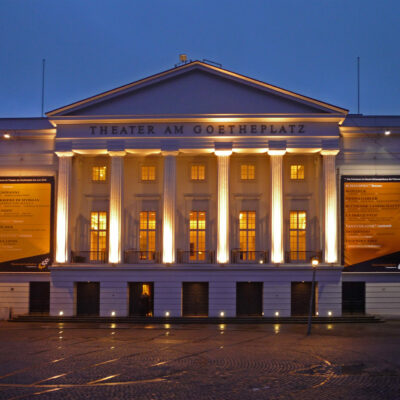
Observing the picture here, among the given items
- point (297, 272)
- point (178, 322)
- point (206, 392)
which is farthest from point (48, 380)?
point (297, 272)

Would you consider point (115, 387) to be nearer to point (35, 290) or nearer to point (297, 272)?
point (297, 272)

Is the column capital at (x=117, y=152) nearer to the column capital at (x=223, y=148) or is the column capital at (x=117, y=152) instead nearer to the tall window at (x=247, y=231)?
the column capital at (x=223, y=148)

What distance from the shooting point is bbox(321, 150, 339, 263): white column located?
36938 mm

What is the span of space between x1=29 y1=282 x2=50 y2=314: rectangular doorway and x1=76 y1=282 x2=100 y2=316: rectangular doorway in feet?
8.20

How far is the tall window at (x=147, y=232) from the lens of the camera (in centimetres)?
3972

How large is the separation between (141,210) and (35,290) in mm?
8914

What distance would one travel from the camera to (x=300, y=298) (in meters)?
37.5

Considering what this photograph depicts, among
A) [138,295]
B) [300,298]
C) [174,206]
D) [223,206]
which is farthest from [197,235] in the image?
[300,298]

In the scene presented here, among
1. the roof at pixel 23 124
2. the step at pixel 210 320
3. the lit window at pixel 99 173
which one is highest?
the roof at pixel 23 124

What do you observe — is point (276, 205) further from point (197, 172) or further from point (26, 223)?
point (26, 223)

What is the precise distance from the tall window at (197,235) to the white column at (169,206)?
2375 mm

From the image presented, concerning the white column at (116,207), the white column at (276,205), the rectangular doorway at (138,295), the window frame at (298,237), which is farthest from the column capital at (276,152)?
the rectangular doorway at (138,295)

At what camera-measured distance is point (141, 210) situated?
132 ft

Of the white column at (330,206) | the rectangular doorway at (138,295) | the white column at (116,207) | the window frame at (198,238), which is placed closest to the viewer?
the white column at (330,206)
